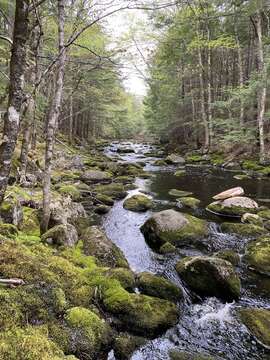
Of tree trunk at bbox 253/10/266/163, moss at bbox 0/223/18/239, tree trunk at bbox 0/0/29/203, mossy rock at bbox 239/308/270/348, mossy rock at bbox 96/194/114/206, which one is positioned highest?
tree trunk at bbox 253/10/266/163

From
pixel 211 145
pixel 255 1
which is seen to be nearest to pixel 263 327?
pixel 255 1

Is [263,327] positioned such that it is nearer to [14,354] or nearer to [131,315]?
[131,315]

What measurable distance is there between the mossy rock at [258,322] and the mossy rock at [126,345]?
1.56m

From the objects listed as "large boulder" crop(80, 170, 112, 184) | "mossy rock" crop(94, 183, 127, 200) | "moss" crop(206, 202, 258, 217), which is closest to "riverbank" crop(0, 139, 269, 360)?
"moss" crop(206, 202, 258, 217)

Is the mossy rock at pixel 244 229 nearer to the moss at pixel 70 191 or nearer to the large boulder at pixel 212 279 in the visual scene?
the large boulder at pixel 212 279

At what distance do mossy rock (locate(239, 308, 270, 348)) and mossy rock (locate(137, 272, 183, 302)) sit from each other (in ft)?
3.27

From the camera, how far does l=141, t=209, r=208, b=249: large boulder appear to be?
7.41 m

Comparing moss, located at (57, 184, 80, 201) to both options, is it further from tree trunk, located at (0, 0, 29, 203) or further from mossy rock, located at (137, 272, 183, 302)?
tree trunk, located at (0, 0, 29, 203)

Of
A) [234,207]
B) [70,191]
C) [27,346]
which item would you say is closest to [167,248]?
[234,207]

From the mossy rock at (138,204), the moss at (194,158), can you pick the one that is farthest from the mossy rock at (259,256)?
the moss at (194,158)

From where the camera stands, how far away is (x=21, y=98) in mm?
3100

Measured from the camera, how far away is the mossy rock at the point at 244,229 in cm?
775

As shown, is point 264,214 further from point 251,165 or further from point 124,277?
point 251,165

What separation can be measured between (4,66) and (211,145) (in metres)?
15.5
